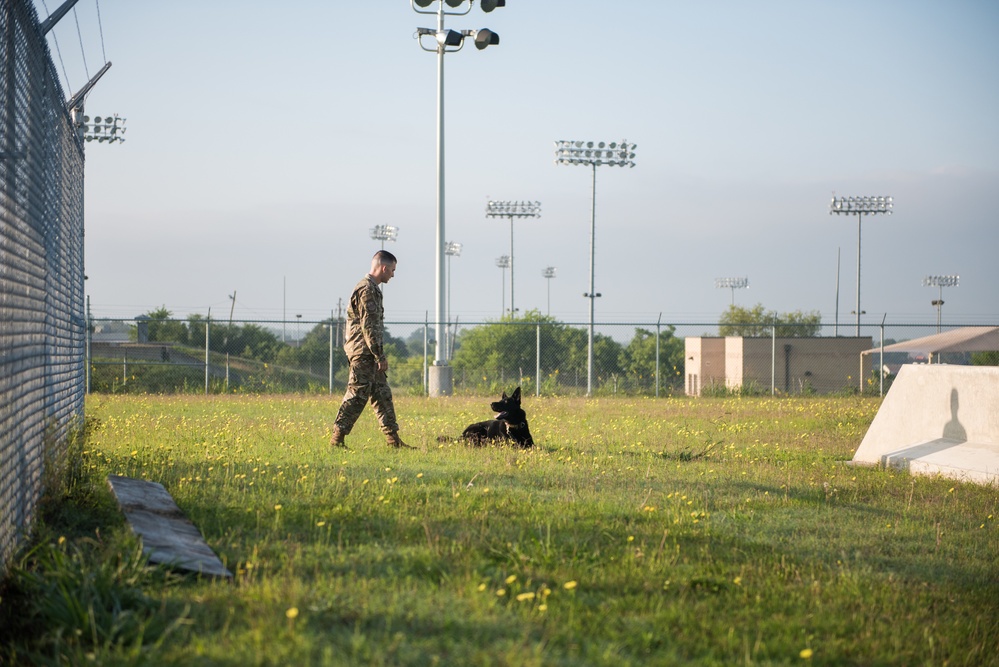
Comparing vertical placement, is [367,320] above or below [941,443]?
above

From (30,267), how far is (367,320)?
183 inches

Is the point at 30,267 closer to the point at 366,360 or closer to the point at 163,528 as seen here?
the point at 163,528

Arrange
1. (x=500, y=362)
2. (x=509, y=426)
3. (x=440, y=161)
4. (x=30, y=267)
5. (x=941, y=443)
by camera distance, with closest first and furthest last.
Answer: (x=30, y=267) < (x=941, y=443) < (x=509, y=426) < (x=440, y=161) < (x=500, y=362)

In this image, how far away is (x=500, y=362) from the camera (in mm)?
39969

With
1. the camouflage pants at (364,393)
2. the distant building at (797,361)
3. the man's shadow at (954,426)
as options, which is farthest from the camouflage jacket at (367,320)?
the distant building at (797,361)

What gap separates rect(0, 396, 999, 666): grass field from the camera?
3.84 m

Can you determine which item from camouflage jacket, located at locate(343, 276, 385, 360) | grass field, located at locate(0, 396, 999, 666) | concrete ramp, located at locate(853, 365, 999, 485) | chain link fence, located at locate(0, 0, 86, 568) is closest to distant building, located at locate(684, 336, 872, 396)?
concrete ramp, located at locate(853, 365, 999, 485)

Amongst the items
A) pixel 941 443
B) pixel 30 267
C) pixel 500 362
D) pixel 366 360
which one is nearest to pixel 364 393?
pixel 366 360

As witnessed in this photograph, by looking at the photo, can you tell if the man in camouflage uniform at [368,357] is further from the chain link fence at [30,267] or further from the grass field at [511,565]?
the chain link fence at [30,267]

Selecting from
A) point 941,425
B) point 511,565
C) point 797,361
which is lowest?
point 511,565

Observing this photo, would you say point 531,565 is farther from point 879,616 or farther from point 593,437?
point 593,437

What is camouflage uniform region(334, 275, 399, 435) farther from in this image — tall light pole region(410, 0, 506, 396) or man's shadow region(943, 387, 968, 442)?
tall light pole region(410, 0, 506, 396)

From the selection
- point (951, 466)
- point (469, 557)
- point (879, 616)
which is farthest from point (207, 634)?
point (951, 466)

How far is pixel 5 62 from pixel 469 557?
3.64 metres
